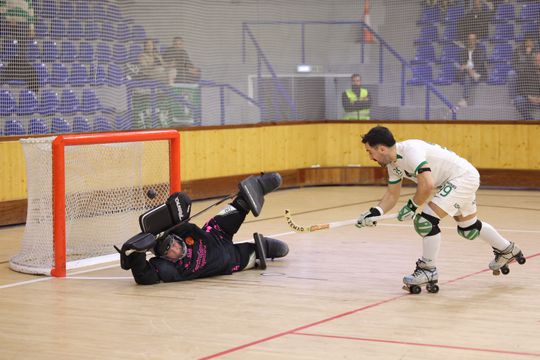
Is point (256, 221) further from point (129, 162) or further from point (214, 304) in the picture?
point (214, 304)

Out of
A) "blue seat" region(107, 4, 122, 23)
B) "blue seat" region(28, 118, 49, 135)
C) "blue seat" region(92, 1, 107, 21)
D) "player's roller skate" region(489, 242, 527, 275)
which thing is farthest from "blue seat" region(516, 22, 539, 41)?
"player's roller skate" region(489, 242, 527, 275)

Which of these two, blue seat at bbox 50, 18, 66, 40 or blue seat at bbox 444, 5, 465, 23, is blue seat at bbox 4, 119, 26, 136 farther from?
blue seat at bbox 444, 5, 465, 23

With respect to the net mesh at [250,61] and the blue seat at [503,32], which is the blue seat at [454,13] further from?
the blue seat at [503,32]

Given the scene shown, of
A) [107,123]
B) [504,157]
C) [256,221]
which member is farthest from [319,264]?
[504,157]

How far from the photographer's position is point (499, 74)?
15.4m

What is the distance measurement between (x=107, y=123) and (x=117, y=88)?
1.79ft

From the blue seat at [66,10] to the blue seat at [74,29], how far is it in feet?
0.30

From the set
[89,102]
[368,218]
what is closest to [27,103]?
[89,102]

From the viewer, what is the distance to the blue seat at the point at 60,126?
39.9ft

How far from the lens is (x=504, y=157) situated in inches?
591

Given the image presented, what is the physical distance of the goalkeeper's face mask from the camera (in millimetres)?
7613

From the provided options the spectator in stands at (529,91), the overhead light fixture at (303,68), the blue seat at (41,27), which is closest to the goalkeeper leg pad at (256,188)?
the blue seat at (41,27)

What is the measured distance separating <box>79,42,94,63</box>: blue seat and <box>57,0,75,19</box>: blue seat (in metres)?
0.39

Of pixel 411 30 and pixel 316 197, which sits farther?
pixel 411 30
